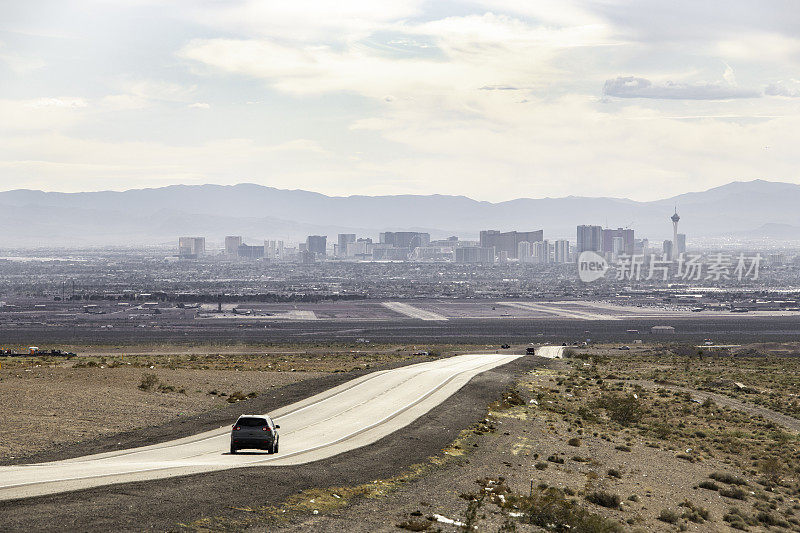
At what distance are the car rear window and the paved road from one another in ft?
3.24

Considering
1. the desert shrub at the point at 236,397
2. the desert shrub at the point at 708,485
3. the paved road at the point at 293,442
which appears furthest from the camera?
the desert shrub at the point at 236,397

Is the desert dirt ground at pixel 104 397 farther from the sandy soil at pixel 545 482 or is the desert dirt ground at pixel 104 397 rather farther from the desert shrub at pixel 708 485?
the desert shrub at pixel 708 485

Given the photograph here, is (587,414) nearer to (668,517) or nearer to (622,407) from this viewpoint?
(622,407)

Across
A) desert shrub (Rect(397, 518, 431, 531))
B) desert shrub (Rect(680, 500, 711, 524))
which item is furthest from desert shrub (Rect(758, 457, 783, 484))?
desert shrub (Rect(397, 518, 431, 531))

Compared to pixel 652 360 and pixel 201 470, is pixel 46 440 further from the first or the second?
pixel 652 360

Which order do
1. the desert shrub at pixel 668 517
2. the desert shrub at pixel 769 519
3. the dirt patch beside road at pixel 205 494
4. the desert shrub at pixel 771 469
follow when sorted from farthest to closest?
the desert shrub at pixel 771 469
the desert shrub at pixel 769 519
the desert shrub at pixel 668 517
the dirt patch beside road at pixel 205 494

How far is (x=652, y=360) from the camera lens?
88438mm

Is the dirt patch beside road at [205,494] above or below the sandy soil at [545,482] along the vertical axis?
above

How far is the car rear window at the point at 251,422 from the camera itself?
100 ft

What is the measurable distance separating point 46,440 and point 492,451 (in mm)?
16177

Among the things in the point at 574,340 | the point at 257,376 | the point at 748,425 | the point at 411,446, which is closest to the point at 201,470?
the point at 411,446

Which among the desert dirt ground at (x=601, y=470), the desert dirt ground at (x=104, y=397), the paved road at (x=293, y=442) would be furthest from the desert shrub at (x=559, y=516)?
the desert dirt ground at (x=104, y=397)

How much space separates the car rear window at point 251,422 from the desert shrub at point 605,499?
35.2 feet

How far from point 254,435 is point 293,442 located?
363cm
